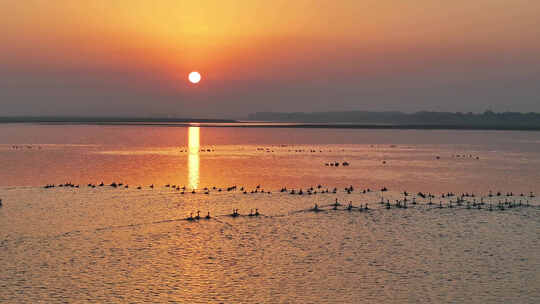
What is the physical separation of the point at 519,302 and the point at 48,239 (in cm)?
1796

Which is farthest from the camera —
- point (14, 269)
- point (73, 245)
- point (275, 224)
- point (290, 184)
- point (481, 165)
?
point (481, 165)

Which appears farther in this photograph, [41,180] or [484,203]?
[41,180]

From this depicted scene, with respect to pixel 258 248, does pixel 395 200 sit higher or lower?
higher

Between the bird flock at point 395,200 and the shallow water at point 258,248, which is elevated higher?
the bird flock at point 395,200

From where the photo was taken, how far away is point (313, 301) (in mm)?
15094

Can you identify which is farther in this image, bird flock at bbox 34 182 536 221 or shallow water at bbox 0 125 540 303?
bird flock at bbox 34 182 536 221

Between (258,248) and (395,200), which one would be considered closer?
(258,248)

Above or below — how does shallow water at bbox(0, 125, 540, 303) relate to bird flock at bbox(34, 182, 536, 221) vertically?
below

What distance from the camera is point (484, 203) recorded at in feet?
103

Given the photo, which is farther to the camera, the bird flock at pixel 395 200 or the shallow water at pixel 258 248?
the bird flock at pixel 395 200

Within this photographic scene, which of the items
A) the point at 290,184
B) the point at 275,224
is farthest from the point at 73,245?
the point at 290,184

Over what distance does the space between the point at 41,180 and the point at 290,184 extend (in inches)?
803

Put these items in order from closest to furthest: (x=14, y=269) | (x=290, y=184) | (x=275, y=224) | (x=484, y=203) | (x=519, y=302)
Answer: (x=519, y=302), (x=14, y=269), (x=275, y=224), (x=484, y=203), (x=290, y=184)

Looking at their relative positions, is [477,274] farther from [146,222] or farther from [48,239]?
[48,239]
